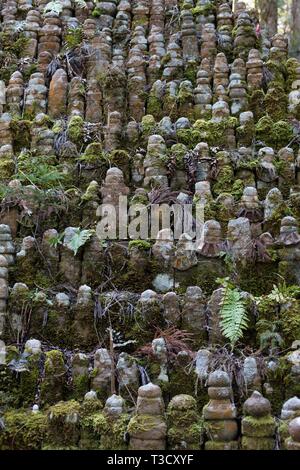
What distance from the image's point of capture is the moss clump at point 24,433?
12.2 ft

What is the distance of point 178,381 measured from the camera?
4.07 m

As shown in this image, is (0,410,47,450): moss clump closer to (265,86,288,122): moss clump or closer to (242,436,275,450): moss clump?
(242,436,275,450): moss clump

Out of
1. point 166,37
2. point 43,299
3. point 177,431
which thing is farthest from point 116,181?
point 166,37

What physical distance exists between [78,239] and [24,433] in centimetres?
149

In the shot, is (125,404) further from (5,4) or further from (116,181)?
(5,4)

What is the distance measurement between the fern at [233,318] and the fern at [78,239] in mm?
1113

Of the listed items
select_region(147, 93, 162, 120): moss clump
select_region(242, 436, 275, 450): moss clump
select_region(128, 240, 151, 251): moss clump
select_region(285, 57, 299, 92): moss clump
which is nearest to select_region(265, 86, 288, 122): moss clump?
select_region(285, 57, 299, 92): moss clump

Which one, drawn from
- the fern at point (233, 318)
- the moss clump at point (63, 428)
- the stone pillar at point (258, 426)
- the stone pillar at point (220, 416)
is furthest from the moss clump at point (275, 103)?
the moss clump at point (63, 428)

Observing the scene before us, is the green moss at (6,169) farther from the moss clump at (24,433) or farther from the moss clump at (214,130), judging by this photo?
the moss clump at (24,433)

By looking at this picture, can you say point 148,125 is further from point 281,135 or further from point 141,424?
point 141,424

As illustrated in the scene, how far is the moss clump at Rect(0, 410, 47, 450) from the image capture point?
3732mm

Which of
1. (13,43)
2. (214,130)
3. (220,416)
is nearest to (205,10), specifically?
(13,43)

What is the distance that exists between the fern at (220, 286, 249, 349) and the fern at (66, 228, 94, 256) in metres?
1.11

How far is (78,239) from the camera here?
15.6ft
